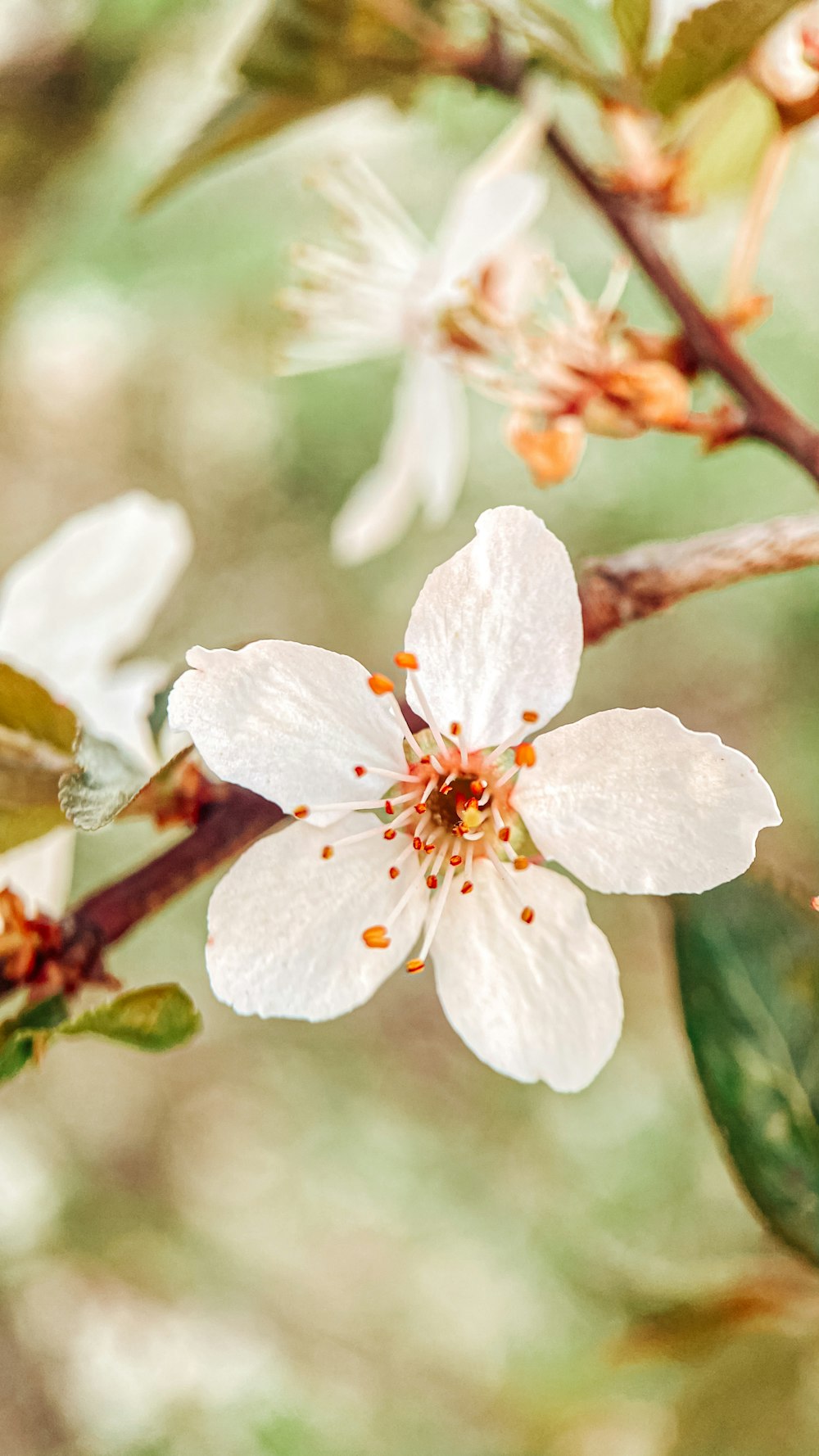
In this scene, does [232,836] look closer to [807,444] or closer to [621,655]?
[807,444]

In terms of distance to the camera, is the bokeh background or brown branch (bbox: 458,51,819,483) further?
the bokeh background

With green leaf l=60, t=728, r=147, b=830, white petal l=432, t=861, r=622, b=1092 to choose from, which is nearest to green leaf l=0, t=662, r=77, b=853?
green leaf l=60, t=728, r=147, b=830

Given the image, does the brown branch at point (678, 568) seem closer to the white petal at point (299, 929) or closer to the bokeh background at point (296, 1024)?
the white petal at point (299, 929)

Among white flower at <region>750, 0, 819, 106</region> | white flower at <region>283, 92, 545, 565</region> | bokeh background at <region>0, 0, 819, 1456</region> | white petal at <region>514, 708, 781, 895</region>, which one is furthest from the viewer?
bokeh background at <region>0, 0, 819, 1456</region>

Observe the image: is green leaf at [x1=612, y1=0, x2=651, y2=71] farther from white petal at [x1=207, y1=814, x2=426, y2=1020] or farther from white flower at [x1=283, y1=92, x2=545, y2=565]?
white petal at [x1=207, y1=814, x2=426, y2=1020]

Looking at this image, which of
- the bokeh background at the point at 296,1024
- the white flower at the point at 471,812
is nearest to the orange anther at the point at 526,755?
the white flower at the point at 471,812

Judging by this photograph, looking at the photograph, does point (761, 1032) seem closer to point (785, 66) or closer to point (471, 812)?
point (471, 812)
